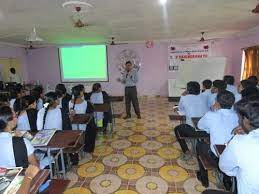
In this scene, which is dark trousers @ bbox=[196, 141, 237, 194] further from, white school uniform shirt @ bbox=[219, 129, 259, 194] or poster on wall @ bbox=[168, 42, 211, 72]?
poster on wall @ bbox=[168, 42, 211, 72]

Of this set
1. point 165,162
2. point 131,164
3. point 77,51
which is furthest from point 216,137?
point 77,51

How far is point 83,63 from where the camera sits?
8.36 m

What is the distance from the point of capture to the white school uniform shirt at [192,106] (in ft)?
10.5

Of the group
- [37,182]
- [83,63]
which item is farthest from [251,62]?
[37,182]

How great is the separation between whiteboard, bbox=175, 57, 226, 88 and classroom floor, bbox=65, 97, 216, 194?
2.41 m

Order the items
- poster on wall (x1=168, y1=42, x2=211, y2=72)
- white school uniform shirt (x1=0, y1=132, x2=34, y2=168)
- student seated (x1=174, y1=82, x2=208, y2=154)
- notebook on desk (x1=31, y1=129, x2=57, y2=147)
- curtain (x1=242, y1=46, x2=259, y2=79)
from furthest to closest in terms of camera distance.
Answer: poster on wall (x1=168, y1=42, x2=211, y2=72) < curtain (x1=242, y1=46, x2=259, y2=79) < student seated (x1=174, y1=82, x2=208, y2=154) < notebook on desk (x1=31, y1=129, x2=57, y2=147) < white school uniform shirt (x1=0, y1=132, x2=34, y2=168)

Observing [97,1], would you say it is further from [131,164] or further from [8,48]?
[8,48]

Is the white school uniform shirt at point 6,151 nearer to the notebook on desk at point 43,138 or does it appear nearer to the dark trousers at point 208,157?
the notebook on desk at point 43,138

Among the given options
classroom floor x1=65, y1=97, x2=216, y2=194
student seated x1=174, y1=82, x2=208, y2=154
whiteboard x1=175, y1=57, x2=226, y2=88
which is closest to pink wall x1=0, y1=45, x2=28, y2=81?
classroom floor x1=65, y1=97, x2=216, y2=194

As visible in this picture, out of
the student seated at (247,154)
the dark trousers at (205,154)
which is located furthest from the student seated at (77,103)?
the student seated at (247,154)

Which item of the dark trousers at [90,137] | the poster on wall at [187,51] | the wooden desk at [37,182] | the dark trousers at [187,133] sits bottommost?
the dark trousers at [90,137]

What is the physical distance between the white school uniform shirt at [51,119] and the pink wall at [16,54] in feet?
18.8

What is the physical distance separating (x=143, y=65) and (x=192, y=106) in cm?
511

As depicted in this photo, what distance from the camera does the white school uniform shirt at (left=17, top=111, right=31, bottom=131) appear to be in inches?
106
